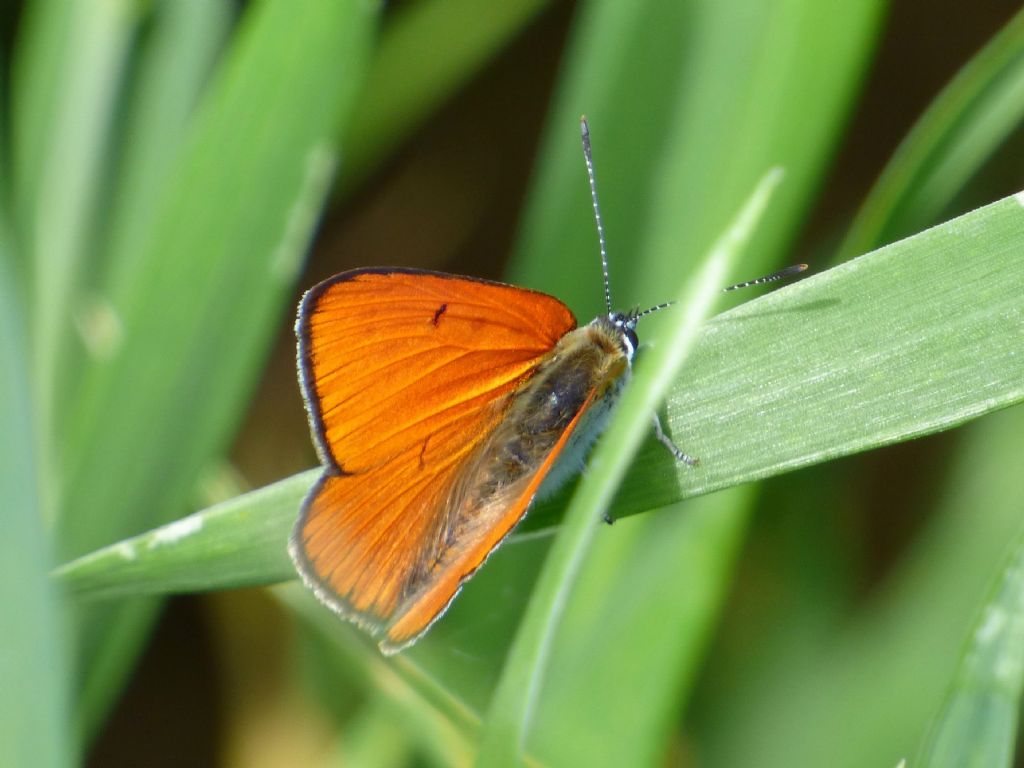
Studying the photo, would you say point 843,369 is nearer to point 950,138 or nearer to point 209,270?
point 950,138

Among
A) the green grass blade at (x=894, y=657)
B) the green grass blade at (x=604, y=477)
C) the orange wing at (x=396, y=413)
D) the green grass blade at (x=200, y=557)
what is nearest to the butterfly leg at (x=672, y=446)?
the orange wing at (x=396, y=413)

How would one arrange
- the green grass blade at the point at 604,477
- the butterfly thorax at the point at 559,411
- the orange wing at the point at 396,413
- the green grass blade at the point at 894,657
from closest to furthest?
the green grass blade at the point at 604,477, the orange wing at the point at 396,413, the butterfly thorax at the point at 559,411, the green grass blade at the point at 894,657

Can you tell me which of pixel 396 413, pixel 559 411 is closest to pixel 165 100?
pixel 396 413

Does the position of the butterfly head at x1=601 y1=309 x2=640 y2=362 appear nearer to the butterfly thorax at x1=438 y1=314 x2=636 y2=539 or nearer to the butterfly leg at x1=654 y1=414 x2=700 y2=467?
the butterfly thorax at x1=438 y1=314 x2=636 y2=539

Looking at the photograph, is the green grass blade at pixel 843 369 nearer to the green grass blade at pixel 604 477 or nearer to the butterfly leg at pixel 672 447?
the butterfly leg at pixel 672 447

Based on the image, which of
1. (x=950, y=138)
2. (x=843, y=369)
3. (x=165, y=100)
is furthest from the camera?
(x=165, y=100)
